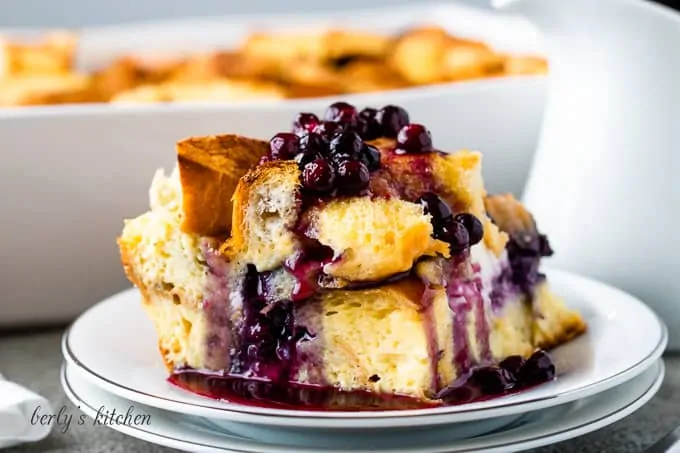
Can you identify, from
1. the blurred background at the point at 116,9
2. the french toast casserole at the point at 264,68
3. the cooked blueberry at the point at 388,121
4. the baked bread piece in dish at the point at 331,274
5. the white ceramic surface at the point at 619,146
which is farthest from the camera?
the blurred background at the point at 116,9

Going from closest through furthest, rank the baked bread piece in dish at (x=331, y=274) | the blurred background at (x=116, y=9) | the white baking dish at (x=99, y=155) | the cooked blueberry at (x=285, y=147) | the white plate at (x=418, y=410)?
the white plate at (x=418, y=410) < the baked bread piece in dish at (x=331, y=274) < the cooked blueberry at (x=285, y=147) < the white baking dish at (x=99, y=155) < the blurred background at (x=116, y=9)

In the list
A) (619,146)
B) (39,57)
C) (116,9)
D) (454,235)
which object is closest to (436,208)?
(454,235)

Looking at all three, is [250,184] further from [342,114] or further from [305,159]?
[342,114]

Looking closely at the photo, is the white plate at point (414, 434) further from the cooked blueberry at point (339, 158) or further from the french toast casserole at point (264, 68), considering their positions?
the french toast casserole at point (264, 68)

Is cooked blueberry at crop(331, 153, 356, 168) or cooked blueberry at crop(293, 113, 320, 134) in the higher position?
cooked blueberry at crop(331, 153, 356, 168)

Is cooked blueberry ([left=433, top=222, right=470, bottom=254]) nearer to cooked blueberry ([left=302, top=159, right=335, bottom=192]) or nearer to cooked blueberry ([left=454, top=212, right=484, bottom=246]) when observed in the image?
cooked blueberry ([left=454, top=212, right=484, bottom=246])

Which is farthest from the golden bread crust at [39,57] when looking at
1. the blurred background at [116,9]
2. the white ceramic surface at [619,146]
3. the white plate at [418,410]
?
the white ceramic surface at [619,146]

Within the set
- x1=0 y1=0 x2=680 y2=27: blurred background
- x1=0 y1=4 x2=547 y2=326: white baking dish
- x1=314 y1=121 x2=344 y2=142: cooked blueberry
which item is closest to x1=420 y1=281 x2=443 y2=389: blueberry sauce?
x1=314 y1=121 x2=344 y2=142: cooked blueberry
